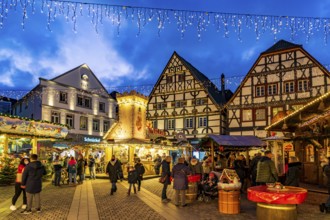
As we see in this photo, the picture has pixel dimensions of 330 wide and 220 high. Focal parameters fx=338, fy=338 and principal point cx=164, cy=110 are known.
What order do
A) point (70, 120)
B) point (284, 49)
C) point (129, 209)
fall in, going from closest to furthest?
point (129, 209)
point (284, 49)
point (70, 120)

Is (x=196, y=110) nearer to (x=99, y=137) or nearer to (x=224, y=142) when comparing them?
(x=99, y=137)

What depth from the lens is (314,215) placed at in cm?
905

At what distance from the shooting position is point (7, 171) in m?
17.8

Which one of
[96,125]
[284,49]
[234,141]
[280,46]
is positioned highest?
[280,46]

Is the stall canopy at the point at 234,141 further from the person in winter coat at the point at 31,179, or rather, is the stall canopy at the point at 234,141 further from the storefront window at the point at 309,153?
the person in winter coat at the point at 31,179

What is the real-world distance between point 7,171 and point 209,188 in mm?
11640

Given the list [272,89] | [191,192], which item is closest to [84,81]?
[272,89]

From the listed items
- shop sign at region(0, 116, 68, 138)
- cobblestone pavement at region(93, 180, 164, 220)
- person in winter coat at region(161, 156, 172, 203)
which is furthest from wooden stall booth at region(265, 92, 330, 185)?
shop sign at region(0, 116, 68, 138)

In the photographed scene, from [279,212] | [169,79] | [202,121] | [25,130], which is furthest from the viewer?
[169,79]

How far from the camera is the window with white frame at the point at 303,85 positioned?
2893cm

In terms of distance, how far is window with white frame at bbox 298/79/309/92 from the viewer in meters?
28.9

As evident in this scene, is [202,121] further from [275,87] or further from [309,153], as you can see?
[309,153]

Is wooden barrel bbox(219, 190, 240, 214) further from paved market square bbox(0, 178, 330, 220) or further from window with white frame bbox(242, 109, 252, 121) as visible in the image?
window with white frame bbox(242, 109, 252, 121)

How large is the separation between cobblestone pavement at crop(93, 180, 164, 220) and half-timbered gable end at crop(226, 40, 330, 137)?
20893 mm
